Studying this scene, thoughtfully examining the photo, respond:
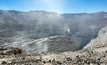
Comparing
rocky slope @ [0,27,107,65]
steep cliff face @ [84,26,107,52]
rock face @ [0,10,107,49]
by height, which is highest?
rock face @ [0,10,107,49]

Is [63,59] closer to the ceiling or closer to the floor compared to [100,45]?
closer to the floor

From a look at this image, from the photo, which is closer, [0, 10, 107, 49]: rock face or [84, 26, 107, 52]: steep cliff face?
[84, 26, 107, 52]: steep cliff face

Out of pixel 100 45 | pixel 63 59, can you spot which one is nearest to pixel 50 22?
pixel 100 45

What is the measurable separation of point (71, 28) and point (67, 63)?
329 ft

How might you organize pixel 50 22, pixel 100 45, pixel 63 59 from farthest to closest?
pixel 50 22 < pixel 100 45 < pixel 63 59

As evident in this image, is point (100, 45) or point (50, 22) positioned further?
point (50, 22)

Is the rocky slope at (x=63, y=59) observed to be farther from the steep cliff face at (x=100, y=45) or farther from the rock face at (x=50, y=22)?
the rock face at (x=50, y=22)

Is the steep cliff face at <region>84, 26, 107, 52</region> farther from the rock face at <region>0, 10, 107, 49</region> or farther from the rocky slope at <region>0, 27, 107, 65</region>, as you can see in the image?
the rock face at <region>0, 10, 107, 49</region>

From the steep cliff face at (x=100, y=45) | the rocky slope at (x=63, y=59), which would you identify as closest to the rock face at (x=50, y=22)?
the steep cliff face at (x=100, y=45)

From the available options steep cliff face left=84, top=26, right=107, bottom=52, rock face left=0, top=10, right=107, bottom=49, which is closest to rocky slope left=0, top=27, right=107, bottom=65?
steep cliff face left=84, top=26, right=107, bottom=52

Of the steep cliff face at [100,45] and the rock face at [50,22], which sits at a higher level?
the rock face at [50,22]

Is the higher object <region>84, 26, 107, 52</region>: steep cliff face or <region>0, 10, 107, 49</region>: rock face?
<region>0, 10, 107, 49</region>: rock face

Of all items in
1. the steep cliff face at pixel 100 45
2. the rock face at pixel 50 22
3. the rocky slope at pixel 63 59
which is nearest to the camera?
the rocky slope at pixel 63 59

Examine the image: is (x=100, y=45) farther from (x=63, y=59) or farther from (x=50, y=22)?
(x=50, y=22)
